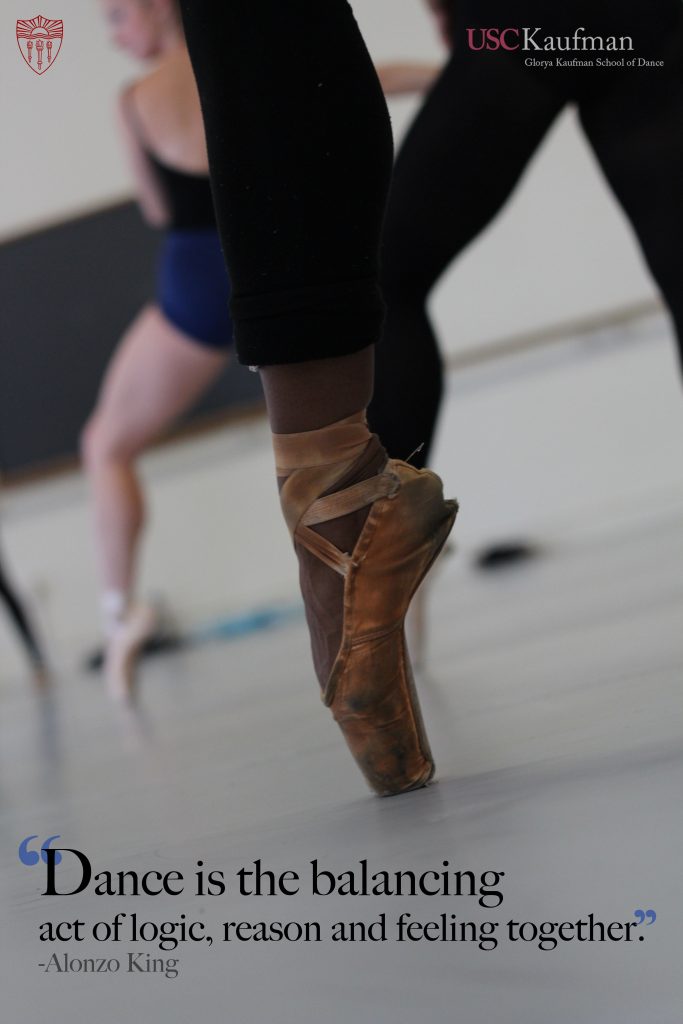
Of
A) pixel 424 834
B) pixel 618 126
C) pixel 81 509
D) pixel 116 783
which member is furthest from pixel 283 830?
pixel 81 509

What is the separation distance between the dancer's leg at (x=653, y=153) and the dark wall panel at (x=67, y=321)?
304cm

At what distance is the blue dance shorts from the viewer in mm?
2371

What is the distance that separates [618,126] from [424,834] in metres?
0.70

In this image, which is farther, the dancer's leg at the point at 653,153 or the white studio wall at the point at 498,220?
the white studio wall at the point at 498,220

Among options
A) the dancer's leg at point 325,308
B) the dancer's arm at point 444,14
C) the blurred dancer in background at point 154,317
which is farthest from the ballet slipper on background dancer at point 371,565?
the blurred dancer in background at point 154,317

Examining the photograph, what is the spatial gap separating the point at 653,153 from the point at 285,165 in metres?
0.48

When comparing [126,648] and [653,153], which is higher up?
[653,153]

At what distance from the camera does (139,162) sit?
7.38 feet

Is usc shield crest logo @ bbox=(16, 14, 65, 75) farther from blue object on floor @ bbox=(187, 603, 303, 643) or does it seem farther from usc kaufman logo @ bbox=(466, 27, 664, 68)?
blue object on floor @ bbox=(187, 603, 303, 643)

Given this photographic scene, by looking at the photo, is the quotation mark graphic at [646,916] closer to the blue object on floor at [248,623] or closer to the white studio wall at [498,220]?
the blue object on floor at [248,623]

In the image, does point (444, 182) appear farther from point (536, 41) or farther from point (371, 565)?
point (371, 565)

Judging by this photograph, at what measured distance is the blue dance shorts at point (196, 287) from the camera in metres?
2.37

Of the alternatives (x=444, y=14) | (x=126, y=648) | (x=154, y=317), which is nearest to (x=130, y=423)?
(x=154, y=317)

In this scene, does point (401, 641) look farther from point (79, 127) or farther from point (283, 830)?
point (79, 127)
